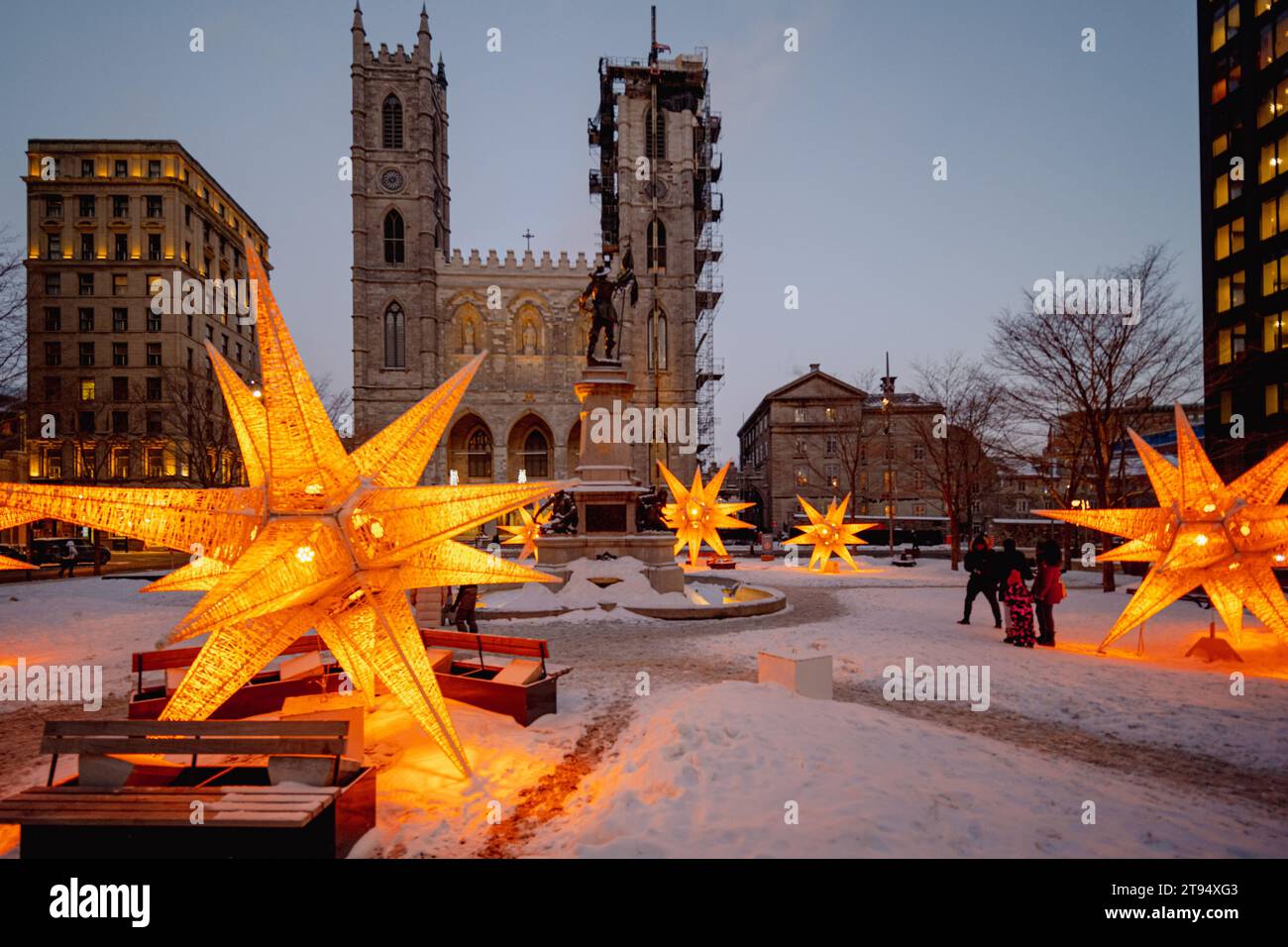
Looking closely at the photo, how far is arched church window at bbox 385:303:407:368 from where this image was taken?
53.7 meters

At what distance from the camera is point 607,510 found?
1633cm

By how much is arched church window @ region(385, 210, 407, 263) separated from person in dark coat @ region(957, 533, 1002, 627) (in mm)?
53656

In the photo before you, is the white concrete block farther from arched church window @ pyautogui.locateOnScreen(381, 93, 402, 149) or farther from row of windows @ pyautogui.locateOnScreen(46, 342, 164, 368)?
row of windows @ pyautogui.locateOnScreen(46, 342, 164, 368)

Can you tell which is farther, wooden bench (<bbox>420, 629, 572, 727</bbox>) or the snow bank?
wooden bench (<bbox>420, 629, 572, 727</bbox>)

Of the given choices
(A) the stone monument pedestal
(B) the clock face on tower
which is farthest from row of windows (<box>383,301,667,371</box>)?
(A) the stone monument pedestal

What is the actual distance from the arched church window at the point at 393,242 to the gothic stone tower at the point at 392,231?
0.26 ft

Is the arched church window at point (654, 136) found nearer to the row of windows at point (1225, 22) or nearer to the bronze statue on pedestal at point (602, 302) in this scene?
Answer: the row of windows at point (1225, 22)

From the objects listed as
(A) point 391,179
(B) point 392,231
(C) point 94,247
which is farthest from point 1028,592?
(C) point 94,247

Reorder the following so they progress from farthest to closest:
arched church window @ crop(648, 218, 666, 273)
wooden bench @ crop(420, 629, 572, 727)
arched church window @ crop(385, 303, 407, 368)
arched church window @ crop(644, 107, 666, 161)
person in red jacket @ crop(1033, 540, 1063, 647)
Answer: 1. arched church window @ crop(644, 107, 666, 161)
2. arched church window @ crop(648, 218, 666, 273)
3. arched church window @ crop(385, 303, 407, 368)
4. person in red jacket @ crop(1033, 540, 1063, 647)
5. wooden bench @ crop(420, 629, 572, 727)

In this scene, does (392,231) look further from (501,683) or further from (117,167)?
(501,683)

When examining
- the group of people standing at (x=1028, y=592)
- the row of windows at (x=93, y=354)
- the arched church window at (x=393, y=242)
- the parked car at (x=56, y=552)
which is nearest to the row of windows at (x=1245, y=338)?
the group of people standing at (x=1028, y=592)

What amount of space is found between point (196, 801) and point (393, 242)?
2305 inches

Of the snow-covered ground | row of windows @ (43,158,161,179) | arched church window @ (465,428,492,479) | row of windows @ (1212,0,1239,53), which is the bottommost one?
the snow-covered ground
